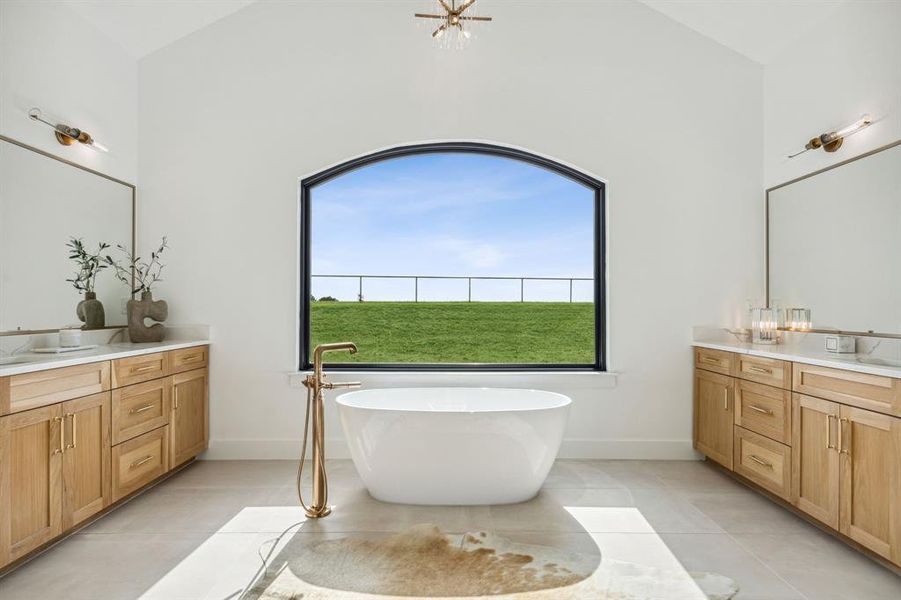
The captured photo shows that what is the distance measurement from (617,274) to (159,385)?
305 cm

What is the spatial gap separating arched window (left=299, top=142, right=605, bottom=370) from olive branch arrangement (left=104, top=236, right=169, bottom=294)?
109 inches

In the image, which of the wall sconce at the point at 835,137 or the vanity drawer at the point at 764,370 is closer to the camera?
the vanity drawer at the point at 764,370

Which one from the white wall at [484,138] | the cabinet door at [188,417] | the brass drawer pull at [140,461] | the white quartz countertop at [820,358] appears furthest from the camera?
the white wall at [484,138]

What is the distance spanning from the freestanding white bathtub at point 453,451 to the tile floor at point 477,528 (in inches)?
3.5

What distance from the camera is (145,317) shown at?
366cm

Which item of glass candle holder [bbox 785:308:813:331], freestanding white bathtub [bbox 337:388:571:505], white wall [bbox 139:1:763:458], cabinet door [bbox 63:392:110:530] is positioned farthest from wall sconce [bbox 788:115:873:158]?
cabinet door [bbox 63:392:110:530]

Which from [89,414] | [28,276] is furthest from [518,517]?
[28,276]

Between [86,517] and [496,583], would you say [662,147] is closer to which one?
[496,583]

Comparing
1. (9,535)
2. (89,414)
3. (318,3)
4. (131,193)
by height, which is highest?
(318,3)

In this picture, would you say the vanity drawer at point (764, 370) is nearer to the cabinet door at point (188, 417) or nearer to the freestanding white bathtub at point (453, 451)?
the freestanding white bathtub at point (453, 451)

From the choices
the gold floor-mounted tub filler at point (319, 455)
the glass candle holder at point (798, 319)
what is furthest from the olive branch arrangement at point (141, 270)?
the glass candle holder at point (798, 319)

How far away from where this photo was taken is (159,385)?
3.25 meters

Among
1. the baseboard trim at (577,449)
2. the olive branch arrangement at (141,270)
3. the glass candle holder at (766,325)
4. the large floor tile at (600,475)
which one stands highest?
the olive branch arrangement at (141,270)

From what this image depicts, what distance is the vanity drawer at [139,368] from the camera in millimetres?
2867
